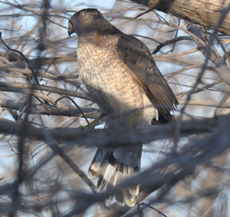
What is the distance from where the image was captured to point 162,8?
421 cm

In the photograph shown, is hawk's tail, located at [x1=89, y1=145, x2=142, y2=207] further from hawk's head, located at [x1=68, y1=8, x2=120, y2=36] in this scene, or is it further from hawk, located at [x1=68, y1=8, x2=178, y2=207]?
hawk's head, located at [x1=68, y1=8, x2=120, y2=36]

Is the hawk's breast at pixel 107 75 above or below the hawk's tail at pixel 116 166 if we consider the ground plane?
above

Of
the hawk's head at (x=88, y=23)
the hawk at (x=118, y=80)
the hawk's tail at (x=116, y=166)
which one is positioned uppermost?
the hawk's head at (x=88, y=23)

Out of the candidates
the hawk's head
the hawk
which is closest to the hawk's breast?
the hawk

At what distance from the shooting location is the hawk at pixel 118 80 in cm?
434

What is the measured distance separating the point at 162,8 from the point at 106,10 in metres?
0.90

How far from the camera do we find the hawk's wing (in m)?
4.47

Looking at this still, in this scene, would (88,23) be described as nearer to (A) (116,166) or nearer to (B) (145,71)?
(B) (145,71)

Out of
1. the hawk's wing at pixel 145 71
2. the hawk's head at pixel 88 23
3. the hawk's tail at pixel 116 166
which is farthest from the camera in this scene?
the hawk's head at pixel 88 23

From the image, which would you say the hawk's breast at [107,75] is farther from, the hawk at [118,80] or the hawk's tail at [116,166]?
the hawk's tail at [116,166]

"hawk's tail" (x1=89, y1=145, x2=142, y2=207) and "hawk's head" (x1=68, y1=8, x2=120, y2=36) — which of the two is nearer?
"hawk's tail" (x1=89, y1=145, x2=142, y2=207)

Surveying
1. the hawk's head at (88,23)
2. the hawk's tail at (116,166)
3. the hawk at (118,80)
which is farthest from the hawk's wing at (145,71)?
the hawk's tail at (116,166)

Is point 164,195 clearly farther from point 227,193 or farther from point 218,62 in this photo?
point 218,62

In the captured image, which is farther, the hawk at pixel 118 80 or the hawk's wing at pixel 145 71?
the hawk's wing at pixel 145 71
